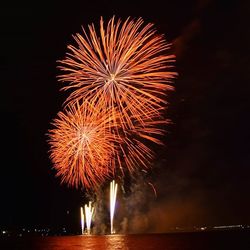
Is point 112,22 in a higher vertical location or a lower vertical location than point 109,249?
higher

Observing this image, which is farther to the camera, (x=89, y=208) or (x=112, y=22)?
(x=89, y=208)

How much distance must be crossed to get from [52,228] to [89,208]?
3966 inches

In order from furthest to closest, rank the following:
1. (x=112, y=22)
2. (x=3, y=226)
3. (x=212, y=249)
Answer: (x=3, y=226), (x=212, y=249), (x=112, y=22)

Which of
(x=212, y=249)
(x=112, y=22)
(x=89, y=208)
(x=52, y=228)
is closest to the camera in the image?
(x=112, y=22)

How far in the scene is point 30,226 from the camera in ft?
502

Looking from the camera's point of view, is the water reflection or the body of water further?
the body of water

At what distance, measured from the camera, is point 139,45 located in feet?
113

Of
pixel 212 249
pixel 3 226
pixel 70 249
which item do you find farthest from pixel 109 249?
pixel 3 226

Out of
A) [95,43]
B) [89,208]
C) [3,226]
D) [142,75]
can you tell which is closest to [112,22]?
[95,43]

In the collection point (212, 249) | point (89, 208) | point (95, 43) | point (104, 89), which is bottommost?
point (212, 249)

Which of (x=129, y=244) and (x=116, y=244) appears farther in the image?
(x=129, y=244)

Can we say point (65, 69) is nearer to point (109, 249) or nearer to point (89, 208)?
point (89, 208)

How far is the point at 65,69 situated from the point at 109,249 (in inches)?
1650

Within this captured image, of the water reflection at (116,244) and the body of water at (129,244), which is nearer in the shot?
the water reflection at (116,244)
